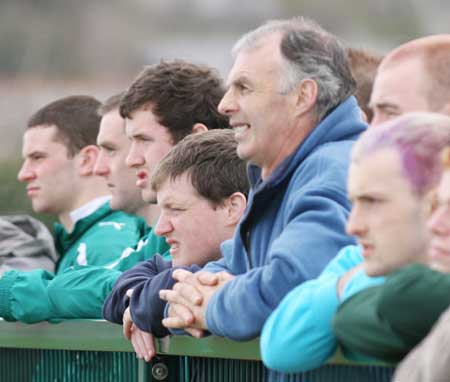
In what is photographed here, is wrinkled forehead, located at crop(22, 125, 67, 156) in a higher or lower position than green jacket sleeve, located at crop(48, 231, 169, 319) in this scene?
lower

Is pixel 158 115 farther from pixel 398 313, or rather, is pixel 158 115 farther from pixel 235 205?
pixel 398 313

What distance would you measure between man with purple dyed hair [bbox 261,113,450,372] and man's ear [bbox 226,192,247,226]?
186cm

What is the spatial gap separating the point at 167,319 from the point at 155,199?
5.32ft

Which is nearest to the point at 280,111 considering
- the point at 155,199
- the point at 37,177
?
the point at 155,199

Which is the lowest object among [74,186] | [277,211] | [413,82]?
[74,186]

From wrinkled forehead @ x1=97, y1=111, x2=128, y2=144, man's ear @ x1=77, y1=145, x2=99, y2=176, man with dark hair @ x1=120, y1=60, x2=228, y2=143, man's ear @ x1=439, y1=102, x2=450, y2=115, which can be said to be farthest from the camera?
man's ear @ x1=77, y1=145, x2=99, y2=176

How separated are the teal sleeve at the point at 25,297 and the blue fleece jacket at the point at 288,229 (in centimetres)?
133

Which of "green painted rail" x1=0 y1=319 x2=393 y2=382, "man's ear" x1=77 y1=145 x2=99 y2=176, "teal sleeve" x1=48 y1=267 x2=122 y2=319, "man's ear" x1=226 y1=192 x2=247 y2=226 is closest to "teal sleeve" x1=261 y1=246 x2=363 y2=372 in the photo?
"green painted rail" x1=0 y1=319 x2=393 y2=382

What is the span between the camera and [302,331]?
16.7ft

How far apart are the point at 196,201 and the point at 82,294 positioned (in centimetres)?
83

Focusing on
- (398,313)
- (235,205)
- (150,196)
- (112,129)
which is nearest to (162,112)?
(150,196)

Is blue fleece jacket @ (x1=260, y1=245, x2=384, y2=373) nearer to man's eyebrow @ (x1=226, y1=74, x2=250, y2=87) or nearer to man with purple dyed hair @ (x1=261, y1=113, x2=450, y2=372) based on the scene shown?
man with purple dyed hair @ (x1=261, y1=113, x2=450, y2=372)

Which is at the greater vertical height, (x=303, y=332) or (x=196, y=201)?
(x=303, y=332)

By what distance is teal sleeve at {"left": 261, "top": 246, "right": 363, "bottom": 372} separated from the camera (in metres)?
5.07
